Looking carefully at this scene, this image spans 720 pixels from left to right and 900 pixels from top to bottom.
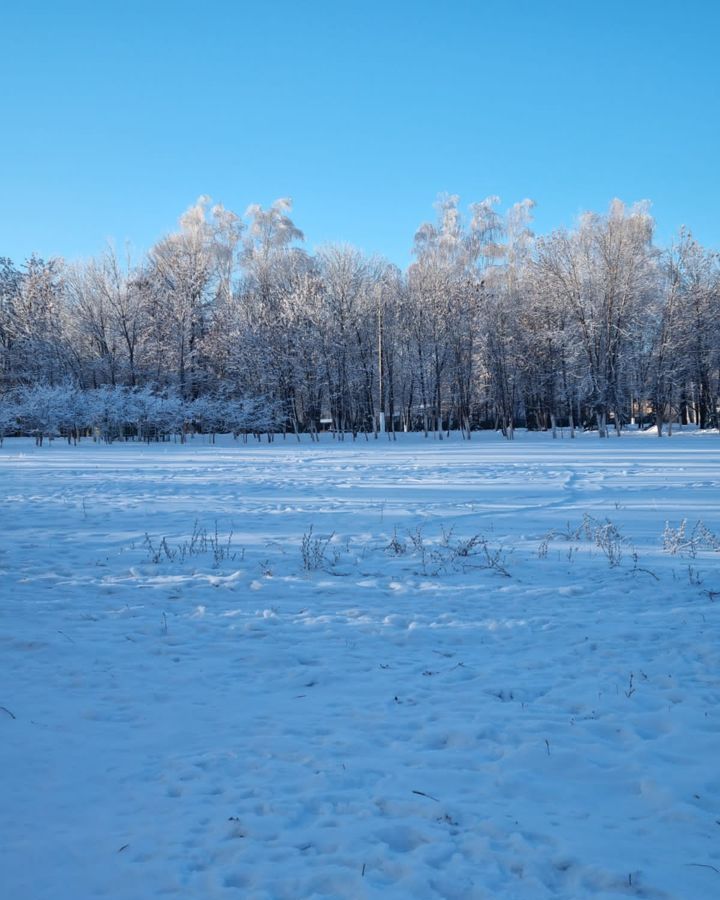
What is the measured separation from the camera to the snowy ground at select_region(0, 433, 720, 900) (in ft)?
8.49

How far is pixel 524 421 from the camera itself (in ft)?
181

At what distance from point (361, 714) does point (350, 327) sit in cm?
3972

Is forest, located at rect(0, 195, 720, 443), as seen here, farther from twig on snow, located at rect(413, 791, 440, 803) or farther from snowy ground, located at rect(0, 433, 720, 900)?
twig on snow, located at rect(413, 791, 440, 803)

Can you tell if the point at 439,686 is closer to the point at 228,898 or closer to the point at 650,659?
the point at 650,659

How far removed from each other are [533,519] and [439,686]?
6482 millimetres

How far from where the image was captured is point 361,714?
393 cm

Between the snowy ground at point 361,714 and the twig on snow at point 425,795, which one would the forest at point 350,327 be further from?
the twig on snow at point 425,795

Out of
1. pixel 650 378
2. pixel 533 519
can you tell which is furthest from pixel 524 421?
pixel 533 519

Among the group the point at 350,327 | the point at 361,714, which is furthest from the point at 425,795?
the point at 350,327

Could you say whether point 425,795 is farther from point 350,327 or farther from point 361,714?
point 350,327

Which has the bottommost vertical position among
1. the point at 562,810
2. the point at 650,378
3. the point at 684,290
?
the point at 562,810

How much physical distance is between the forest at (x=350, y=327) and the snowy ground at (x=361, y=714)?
30525 millimetres

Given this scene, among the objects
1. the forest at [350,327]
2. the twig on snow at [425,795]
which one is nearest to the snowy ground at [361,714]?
the twig on snow at [425,795]

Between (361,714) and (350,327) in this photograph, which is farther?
(350,327)
